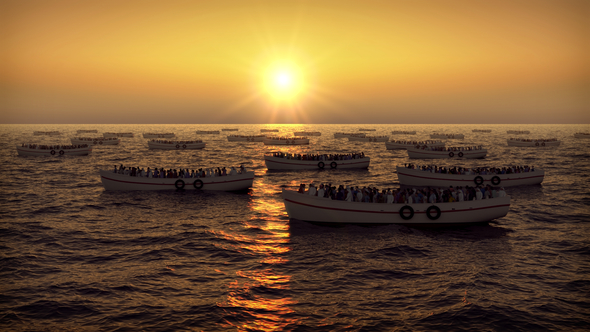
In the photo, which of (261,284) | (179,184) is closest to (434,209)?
(261,284)

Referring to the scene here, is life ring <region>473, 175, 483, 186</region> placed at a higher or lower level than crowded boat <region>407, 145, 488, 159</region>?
lower

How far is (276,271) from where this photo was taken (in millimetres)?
21328

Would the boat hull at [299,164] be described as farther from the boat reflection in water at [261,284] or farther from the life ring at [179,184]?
the boat reflection in water at [261,284]

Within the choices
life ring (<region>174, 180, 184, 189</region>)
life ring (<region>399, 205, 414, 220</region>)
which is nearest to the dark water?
life ring (<region>399, 205, 414, 220</region>)

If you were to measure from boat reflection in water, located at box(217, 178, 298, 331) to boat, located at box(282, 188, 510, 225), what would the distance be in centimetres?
328

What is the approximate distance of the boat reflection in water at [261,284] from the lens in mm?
15966

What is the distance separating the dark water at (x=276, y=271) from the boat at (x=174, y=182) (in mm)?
6728

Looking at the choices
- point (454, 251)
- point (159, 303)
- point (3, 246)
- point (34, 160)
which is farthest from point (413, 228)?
point (34, 160)

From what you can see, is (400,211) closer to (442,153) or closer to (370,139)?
(442,153)

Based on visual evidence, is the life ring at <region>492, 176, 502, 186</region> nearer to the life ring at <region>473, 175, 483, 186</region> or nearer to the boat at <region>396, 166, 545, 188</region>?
the boat at <region>396, 166, 545, 188</region>

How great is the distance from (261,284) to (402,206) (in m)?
14.8

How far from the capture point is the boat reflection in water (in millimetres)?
15966

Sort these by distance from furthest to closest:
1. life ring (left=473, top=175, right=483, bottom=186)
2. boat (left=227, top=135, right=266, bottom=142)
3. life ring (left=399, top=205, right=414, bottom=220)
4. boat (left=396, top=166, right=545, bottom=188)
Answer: boat (left=227, top=135, right=266, bottom=142) < boat (left=396, top=166, right=545, bottom=188) < life ring (left=473, top=175, right=483, bottom=186) < life ring (left=399, top=205, right=414, bottom=220)

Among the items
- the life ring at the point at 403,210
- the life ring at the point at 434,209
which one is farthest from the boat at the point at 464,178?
the life ring at the point at 403,210
